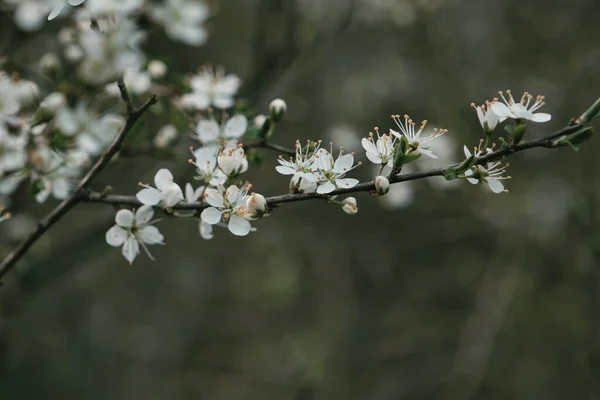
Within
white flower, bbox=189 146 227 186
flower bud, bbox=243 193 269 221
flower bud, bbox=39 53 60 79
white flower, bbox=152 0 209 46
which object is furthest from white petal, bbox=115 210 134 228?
white flower, bbox=152 0 209 46

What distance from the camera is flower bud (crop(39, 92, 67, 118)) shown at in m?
1.33

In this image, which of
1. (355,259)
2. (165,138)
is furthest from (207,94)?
(355,259)

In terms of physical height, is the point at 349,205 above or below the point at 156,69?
below

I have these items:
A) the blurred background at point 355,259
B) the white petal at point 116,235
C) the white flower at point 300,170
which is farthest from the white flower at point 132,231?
the blurred background at point 355,259

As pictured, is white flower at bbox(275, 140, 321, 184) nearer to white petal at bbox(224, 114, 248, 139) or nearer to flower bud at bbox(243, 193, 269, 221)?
flower bud at bbox(243, 193, 269, 221)

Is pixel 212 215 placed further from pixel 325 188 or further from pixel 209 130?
pixel 209 130

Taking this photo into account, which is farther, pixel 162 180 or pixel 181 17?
pixel 181 17

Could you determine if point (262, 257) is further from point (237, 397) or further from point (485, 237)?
point (485, 237)

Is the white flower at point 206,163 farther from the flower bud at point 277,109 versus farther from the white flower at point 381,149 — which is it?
the white flower at point 381,149

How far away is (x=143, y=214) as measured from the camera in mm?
1156

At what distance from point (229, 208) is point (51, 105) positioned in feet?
1.83

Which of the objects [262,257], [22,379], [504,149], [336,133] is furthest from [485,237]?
[22,379]

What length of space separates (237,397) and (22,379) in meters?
1.32

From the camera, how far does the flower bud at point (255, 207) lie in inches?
40.1
